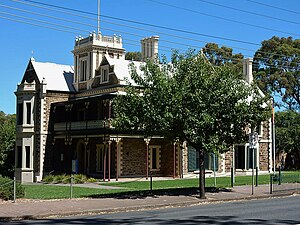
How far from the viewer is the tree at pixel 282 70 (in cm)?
6494

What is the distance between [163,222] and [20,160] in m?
31.7

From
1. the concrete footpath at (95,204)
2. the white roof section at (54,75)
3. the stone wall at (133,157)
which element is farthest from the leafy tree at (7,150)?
the concrete footpath at (95,204)

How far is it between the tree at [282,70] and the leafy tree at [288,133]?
276 inches

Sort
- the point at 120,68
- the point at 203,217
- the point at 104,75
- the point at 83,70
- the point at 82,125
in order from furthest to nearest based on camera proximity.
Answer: the point at 83,70
the point at 104,75
the point at 120,68
the point at 82,125
the point at 203,217

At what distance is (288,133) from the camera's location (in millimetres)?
55625

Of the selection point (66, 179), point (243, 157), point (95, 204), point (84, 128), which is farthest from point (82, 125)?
point (95, 204)

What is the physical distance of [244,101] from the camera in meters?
22.5

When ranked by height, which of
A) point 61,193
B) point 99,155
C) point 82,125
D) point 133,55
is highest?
point 133,55

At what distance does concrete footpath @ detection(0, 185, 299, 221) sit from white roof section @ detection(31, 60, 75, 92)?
24.0m

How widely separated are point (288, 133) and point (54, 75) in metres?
26.1

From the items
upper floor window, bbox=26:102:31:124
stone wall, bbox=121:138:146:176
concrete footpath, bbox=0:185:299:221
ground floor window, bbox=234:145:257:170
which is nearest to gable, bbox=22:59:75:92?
upper floor window, bbox=26:102:31:124

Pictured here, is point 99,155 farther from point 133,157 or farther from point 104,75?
point 104,75

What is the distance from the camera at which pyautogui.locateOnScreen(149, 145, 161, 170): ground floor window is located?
4216cm

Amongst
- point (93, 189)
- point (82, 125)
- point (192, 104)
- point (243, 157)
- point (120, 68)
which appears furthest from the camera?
point (243, 157)
